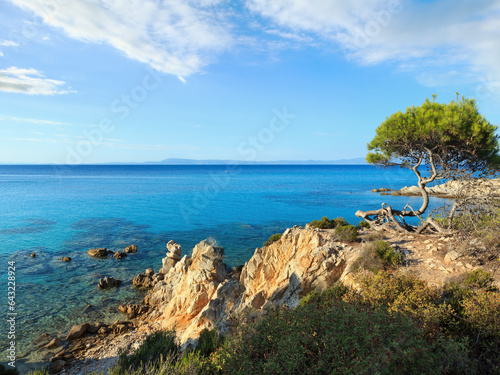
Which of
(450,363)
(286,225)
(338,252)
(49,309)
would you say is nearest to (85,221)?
(49,309)

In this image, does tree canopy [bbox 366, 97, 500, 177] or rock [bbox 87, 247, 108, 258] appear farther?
rock [bbox 87, 247, 108, 258]

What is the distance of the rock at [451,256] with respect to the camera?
41.2 ft

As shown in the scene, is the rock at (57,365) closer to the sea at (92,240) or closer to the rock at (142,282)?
the sea at (92,240)

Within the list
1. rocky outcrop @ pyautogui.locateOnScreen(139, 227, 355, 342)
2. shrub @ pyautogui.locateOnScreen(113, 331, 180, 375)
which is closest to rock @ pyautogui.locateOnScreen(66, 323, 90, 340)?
rocky outcrop @ pyautogui.locateOnScreen(139, 227, 355, 342)

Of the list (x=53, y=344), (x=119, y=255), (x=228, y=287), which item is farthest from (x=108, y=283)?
(x=228, y=287)

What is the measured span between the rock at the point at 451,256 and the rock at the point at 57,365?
1952 centimetres

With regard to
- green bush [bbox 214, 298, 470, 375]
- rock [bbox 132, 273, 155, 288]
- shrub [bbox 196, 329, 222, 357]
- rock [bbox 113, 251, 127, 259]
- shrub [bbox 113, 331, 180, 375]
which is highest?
green bush [bbox 214, 298, 470, 375]

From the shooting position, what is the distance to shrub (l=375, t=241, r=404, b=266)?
12766 mm

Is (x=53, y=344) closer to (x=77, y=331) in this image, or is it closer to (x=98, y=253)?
(x=77, y=331)

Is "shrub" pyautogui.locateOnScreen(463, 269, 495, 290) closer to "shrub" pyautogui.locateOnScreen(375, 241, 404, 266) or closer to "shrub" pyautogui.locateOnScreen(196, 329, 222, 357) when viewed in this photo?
"shrub" pyautogui.locateOnScreen(375, 241, 404, 266)

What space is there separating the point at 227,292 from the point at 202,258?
4239 mm

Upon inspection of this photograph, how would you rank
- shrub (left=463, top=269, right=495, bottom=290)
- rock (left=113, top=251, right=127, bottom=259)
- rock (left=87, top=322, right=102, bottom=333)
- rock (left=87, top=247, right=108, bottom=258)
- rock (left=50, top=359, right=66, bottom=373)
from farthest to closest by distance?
rock (left=87, top=247, right=108, bottom=258), rock (left=113, top=251, right=127, bottom=259), rock (left=87, top=322, right=102, bottom=333), rock (left=50, top=359, right=66, bottom=373), shrub (left=463, top=269, right=495, bottom=290)

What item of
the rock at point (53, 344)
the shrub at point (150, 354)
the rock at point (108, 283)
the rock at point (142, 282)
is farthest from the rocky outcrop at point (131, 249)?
the shrub at point (150, 354)

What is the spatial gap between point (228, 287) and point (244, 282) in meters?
1.05
